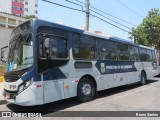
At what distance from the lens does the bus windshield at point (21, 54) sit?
648 cm

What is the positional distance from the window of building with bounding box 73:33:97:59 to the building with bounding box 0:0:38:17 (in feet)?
234

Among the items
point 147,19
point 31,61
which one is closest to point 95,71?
point 31,61

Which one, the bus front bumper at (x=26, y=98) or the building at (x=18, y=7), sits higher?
the building at (x=18, y=7)

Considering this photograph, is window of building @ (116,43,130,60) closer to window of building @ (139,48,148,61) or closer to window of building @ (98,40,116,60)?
window of building @ (98,40,116,60)

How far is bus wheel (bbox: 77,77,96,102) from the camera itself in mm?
8039

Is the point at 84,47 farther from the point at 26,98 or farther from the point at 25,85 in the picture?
the point at 26,98

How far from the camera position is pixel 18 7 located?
7731 centimetres

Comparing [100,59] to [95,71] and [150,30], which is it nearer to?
[95,71]

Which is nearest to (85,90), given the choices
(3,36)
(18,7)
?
(3,36)

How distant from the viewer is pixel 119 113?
6605 millimetres

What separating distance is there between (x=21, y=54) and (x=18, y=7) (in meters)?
76.1

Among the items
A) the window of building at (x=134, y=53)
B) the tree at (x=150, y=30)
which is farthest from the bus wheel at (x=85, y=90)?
the tree at (x=150, y=30)

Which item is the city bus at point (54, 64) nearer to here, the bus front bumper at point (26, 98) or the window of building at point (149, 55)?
the bus front bumper at point (26, 98)

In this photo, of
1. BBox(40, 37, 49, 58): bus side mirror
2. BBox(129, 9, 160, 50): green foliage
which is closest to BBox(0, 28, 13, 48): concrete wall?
BBox(40, 37, 49, 58): bus side mirror
